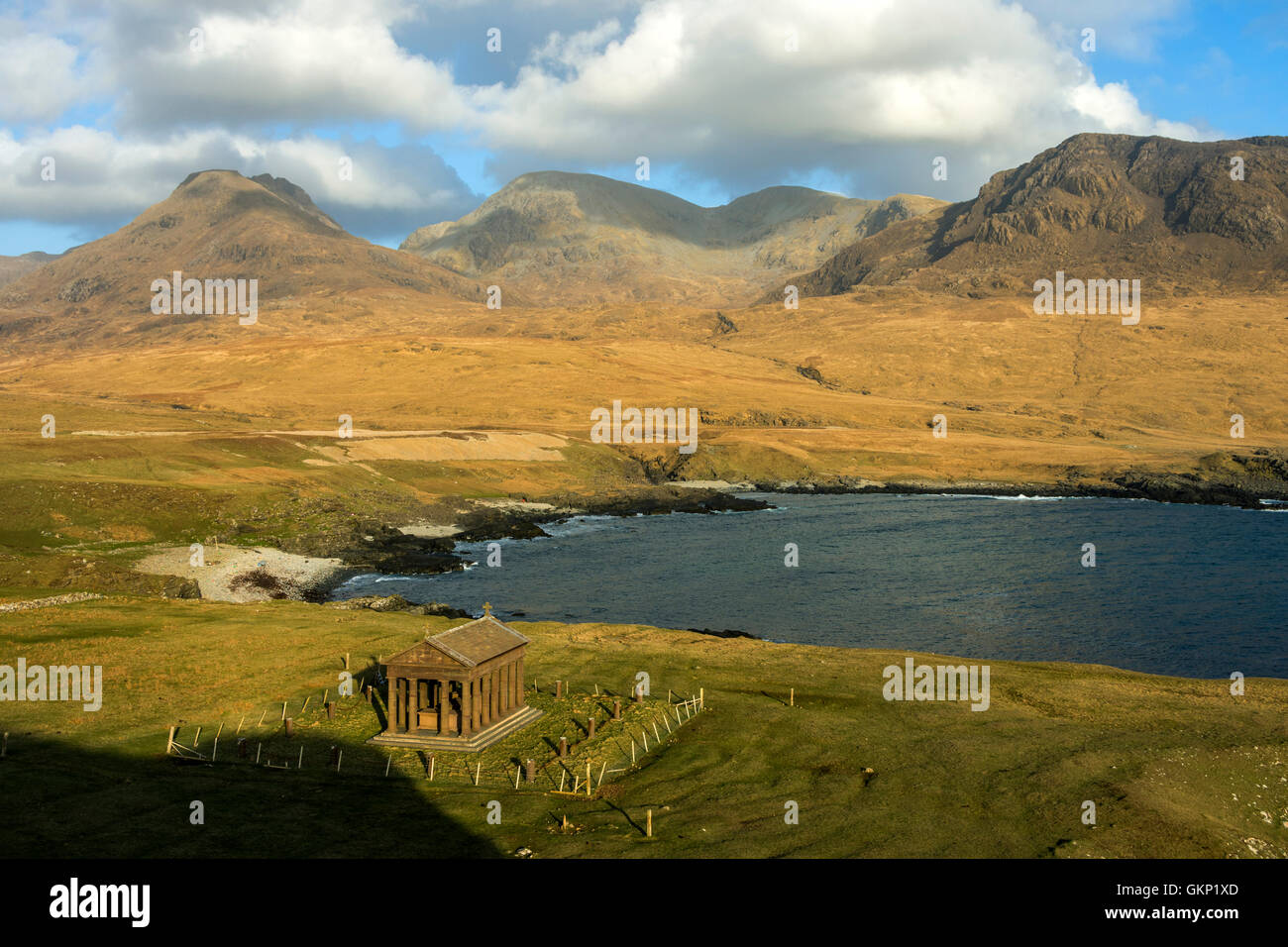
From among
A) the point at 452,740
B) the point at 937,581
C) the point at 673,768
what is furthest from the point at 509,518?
the point at 673,768

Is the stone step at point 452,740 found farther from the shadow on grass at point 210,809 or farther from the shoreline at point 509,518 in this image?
the shoreline at point 509,518

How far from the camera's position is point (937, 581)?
9862cm

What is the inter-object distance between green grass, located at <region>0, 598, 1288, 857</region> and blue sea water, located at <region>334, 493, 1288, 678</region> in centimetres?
2199

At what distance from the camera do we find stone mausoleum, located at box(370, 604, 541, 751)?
127 feet

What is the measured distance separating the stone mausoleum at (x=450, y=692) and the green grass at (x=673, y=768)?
4.01ft

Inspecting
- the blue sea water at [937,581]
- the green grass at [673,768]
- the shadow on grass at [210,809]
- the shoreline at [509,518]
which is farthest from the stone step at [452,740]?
the blue sea water at [937,581]

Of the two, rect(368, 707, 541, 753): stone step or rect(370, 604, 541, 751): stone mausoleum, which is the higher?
rect(370, 604, 541, 751): stone mausoleum

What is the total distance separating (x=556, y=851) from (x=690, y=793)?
289 inches

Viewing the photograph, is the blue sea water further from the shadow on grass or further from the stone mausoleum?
the shadow on grass

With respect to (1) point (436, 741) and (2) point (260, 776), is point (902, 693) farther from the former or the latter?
(2) point (260, 776)

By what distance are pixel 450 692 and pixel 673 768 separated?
33.3 feet

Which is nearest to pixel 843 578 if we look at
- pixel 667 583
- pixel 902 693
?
pixel 667 583

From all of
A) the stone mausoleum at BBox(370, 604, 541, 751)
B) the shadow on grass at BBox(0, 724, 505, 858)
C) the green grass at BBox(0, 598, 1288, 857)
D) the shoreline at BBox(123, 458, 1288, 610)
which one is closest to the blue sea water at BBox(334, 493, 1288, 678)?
the shoreline at BBox(123, 458, 1288, 610)

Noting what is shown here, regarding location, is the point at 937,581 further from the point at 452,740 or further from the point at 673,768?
the point at 452,740
